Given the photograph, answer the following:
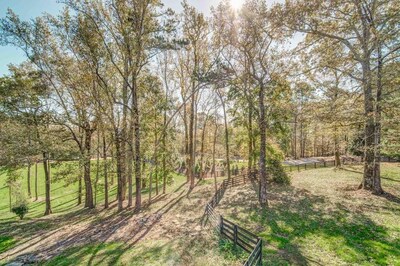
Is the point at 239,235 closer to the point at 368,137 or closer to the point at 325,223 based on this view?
the point at 325,223

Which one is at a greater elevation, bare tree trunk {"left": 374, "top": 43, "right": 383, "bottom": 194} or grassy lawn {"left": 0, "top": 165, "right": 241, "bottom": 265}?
bare tree trunk {"left": 374, "top": 43, "right": 383, "bottom": 194}

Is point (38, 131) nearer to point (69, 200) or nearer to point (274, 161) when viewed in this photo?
point (69, 200)

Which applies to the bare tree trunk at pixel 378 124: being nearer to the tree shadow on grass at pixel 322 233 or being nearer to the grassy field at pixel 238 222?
the grassy field at pixel 238 222

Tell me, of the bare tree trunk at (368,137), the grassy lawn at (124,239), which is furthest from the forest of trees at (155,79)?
the grassy lawn at (124,239)

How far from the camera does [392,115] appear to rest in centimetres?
1200

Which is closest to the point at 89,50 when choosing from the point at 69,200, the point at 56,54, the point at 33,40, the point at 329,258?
the point at 56,54

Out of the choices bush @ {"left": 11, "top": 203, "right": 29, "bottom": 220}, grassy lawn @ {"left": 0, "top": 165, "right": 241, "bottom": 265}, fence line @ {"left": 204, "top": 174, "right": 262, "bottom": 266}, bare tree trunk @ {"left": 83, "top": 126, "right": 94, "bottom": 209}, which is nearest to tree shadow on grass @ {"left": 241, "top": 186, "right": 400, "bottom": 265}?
fence line @ {"left": 204, "top": 174, "right": 262, "bottom": 266}

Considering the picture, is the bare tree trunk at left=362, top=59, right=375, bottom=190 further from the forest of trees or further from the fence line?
the fence line

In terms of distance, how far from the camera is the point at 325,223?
10.7 metres

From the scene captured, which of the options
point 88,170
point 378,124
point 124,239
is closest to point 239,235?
point 124,239

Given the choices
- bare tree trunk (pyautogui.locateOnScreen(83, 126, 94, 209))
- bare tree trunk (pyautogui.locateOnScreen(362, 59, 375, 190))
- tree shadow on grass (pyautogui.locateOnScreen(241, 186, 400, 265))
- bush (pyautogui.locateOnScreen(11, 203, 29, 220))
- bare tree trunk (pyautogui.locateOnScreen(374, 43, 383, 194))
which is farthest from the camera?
bush (pyautogui.locateOnScreen(11, 203, 29, 220))

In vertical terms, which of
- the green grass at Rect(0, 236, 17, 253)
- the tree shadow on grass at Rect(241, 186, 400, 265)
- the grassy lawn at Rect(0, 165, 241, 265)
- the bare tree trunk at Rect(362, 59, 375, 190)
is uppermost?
the bare tree trunk at Rect(362, 59, 375, 190)

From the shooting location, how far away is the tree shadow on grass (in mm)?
8000

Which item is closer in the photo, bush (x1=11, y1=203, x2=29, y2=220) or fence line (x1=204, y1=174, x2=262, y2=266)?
fence line (x1=204, y1=174, x2=262, y2=266)
